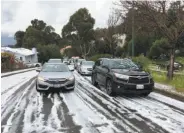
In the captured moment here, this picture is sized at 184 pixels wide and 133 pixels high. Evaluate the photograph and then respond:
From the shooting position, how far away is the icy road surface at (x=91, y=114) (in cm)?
746

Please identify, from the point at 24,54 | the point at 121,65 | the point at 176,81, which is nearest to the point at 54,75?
the point at 121,65

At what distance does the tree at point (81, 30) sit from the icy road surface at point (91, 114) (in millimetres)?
68864

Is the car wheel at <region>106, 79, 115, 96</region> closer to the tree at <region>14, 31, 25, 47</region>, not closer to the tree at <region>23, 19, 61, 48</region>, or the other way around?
the tree at <region>23, 19, 61, 48</region>

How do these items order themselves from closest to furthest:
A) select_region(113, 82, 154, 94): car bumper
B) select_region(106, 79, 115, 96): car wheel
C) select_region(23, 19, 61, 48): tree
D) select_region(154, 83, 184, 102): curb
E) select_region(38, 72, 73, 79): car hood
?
select_region(154, 83, 184, 102): curb < select_region(113, 82, 154, 94): car bumper < select_region(106, 79, 115, 96): car wheel < select_region(38, 72, 73, 79): car hood < select_region(23, 19, 61, 48): tree

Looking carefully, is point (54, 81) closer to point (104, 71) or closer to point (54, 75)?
point (54, 75)

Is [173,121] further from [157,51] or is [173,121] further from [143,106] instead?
[157,51]

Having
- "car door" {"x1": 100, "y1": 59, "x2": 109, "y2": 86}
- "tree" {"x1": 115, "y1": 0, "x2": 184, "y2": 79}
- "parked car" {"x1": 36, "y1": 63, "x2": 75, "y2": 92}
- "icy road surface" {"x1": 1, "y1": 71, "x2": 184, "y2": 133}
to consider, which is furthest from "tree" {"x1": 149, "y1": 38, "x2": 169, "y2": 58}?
"icy road surface" {"x1": 1, "y1": 71, "x2": 184, "y2": 133}

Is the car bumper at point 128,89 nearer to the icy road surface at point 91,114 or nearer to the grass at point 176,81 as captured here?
the icy road surface at point 91,114

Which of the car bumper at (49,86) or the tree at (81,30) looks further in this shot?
the tree at (81,30)

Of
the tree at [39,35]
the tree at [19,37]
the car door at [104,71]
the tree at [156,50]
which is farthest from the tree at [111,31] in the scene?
the tree at [19,37]

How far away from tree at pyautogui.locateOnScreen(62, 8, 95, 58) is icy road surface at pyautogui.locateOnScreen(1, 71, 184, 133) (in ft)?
226

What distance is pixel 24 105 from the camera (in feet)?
35.4

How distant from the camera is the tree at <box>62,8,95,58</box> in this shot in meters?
82.2

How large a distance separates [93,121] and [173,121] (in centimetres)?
213
